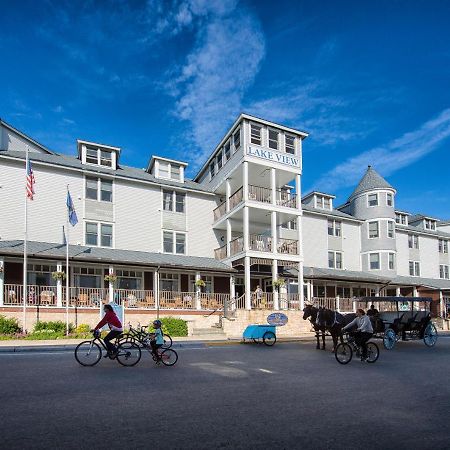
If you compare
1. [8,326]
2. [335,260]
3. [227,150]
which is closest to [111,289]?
[8,326]

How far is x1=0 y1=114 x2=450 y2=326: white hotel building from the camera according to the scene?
27625 mm

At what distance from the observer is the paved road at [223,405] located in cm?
611

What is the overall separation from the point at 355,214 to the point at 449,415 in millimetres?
38111

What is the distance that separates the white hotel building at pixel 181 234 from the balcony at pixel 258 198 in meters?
0.10

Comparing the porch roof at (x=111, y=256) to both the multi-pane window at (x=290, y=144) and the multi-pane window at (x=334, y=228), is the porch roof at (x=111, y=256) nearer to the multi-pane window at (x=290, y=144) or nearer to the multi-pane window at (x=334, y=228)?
the multi-pane window at (x=290, y=144)

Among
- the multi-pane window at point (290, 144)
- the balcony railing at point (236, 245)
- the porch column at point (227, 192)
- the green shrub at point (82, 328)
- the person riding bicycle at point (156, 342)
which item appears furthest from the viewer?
the multi-pane window at point (290, 144)

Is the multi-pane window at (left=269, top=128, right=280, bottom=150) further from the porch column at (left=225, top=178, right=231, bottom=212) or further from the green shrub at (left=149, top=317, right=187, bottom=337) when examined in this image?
the green shrub at (left=149, top=317, right=187, bottom=337)

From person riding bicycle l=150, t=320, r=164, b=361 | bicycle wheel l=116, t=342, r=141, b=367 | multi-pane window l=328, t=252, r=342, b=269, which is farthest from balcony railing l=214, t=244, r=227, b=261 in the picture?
bicycle wheel l=116, t=342, r=141, b=367

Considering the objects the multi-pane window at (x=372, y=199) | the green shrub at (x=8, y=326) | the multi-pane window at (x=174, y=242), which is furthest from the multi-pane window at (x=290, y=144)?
the green shrub at (x=8, y=326)

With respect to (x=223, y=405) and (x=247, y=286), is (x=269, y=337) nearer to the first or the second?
(x=247, y=286)

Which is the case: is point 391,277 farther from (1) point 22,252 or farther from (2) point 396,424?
(2) point 396,424

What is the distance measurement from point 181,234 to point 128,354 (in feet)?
68.0

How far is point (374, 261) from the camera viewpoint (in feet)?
137

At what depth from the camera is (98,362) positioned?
1369cm
